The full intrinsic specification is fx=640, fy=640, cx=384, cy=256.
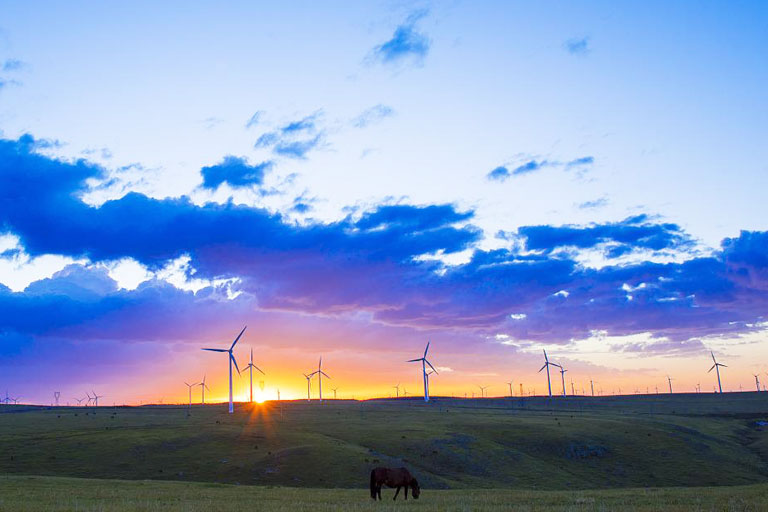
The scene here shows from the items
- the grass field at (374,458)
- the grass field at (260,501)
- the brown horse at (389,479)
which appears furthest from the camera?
the grass field at (374,458)

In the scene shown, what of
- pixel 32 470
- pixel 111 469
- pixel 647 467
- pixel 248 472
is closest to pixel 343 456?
pixel 248 472

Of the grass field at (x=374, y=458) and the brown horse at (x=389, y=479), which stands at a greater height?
the brown horse at (x=389, y=479)

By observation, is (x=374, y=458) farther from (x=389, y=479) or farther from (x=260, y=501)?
(x=260, y=501)

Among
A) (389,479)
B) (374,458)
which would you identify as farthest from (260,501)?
(374,458)

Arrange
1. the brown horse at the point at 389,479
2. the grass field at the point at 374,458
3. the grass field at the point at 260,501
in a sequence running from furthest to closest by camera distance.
Result: 1. the grass field at the point at 374,458
2. the brown horse at the point at 389,479
3. the grass field at the point at 260,501

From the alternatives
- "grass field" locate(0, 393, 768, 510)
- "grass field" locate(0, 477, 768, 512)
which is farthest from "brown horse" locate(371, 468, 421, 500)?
"grass field" locate(0, 393, 768, 510)

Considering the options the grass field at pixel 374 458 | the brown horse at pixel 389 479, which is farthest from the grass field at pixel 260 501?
the brown horse at pixel 389 479

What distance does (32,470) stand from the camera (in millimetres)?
79812

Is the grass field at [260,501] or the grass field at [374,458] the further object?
the grass field at [374,458]

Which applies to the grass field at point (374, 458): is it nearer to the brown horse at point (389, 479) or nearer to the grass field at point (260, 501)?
the grass field at point (260, 501)

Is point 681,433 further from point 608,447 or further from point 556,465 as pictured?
point 556,465

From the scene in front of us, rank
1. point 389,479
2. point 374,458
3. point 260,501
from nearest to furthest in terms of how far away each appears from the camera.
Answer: point 260,501, point 389,479, point 374,458

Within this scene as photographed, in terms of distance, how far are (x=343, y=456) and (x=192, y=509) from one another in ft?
157

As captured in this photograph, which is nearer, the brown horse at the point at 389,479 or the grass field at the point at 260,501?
the grass field at the point at 260,501
